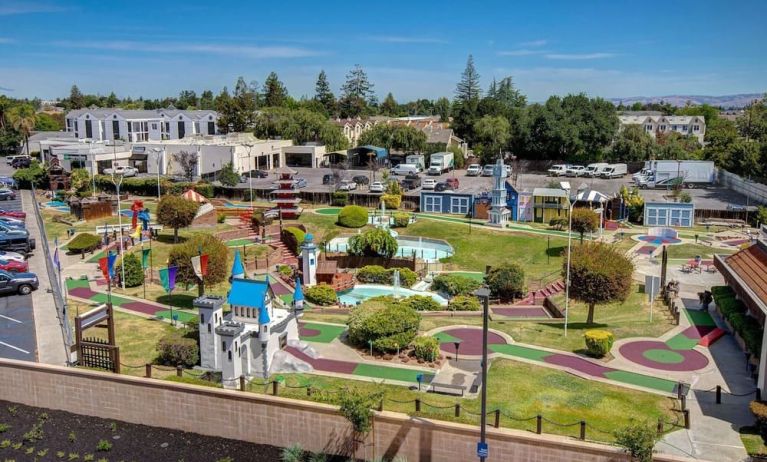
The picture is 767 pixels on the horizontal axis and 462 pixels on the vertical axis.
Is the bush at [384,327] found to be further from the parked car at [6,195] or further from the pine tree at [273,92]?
the pine tree at [273,92]

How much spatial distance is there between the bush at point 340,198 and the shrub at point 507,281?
88.0 feet

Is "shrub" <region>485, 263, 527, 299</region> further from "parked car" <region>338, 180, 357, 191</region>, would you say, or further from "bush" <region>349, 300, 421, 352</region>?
"parked car" <region>338, 180, 357, 191</region>

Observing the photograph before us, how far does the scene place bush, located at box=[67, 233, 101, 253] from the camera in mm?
43062

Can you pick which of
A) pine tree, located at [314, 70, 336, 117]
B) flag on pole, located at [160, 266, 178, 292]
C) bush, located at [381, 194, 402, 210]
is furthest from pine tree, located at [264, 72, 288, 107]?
flag on pole, located at [160, 266, 178, 292]

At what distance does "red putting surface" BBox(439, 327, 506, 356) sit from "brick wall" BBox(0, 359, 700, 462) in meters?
9.51

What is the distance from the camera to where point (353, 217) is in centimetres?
5416

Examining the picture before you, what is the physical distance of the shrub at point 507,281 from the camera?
38.5m

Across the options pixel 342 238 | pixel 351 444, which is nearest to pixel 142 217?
pixel 342 238

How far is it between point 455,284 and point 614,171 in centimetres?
4776

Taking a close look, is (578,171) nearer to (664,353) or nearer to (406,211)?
(406,211)

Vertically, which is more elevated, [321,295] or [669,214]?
[669,214]

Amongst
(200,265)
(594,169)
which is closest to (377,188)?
(594,169)

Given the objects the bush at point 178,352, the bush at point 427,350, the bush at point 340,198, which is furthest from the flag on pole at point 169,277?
the bush at point 340,198

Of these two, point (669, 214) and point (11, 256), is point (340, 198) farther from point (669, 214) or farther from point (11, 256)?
point (11, 256)
